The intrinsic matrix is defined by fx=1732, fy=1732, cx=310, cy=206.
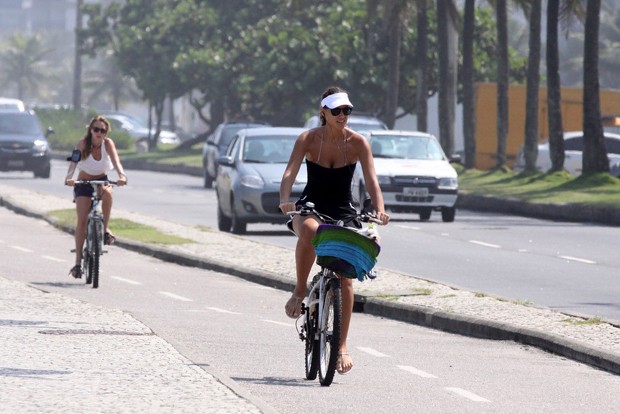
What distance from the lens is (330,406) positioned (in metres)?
9.31

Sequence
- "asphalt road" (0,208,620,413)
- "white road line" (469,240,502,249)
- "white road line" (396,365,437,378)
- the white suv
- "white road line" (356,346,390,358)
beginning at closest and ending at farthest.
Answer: "asphalt road" (0,208,620,413)
"white road line" (396,365,437,378)
"white road line" (356,346,390,358)
"white road line" (469,240,502,249)
the white suv

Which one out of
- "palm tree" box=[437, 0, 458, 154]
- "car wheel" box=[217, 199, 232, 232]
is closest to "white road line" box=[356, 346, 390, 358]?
"car wheel" box=[217, 199, 232, 232]

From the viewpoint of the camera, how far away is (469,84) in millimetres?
46656

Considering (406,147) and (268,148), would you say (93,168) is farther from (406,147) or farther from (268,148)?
(406,147)

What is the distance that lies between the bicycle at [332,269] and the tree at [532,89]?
103 ft

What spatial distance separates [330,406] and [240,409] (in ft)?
2.97

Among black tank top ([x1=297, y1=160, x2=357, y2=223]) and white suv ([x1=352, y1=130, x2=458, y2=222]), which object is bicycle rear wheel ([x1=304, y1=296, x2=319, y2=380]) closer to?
black tank top ([x1=297, y1=160, x2=357, y2=223])

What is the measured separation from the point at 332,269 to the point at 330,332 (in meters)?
0.37

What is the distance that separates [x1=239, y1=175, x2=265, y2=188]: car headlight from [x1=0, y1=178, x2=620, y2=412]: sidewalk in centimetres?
334

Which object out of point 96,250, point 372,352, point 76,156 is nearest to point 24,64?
point 76,156

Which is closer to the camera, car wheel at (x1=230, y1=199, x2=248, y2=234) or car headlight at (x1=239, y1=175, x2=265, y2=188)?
car headlight at (x1=239, y1=175, x2=265, y2=188)

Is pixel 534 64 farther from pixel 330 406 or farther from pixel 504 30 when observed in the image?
pixel 330 406

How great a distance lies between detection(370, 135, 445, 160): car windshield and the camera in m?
31.5

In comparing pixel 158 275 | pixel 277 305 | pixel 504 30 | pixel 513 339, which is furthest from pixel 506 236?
pixel 504 30
